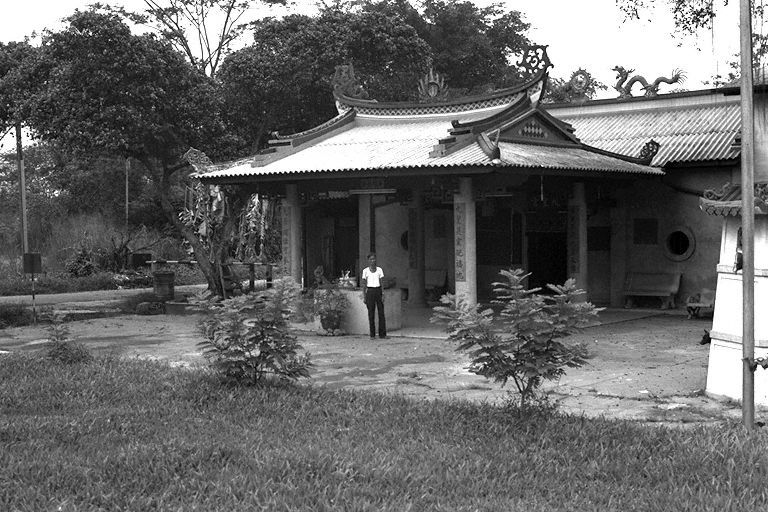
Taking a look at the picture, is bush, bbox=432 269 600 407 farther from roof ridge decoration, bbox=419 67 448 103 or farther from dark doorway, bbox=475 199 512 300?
roof ridge decoration, bbox=419 67 448 103

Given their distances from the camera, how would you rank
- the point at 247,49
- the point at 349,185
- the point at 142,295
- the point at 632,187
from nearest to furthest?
the point at 349,185
the point at 632,187
the point at 142,295
the point at 247,49

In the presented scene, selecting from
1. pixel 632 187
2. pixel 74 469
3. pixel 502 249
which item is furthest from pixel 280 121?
pixel 74 469

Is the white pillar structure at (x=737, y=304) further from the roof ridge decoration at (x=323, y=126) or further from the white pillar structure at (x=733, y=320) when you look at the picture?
the roof ridge decoration at (x=323, y=126)

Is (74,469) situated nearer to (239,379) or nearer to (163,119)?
(239,379)

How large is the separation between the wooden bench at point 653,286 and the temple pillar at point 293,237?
737 centimetres

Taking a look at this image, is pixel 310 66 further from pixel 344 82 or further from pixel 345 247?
pixel 345 247

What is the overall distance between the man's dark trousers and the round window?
8009 mm

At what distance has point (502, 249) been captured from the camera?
2314cm

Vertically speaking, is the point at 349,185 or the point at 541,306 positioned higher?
the point at 349,185

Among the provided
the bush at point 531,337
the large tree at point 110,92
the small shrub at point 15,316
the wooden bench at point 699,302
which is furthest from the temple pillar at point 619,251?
the bush at point 531,337

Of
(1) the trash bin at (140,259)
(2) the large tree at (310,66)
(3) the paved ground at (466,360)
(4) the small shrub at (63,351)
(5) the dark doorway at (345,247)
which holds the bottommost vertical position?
(3) the paved ground at (466,360)

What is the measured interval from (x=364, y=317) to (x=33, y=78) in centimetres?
1185

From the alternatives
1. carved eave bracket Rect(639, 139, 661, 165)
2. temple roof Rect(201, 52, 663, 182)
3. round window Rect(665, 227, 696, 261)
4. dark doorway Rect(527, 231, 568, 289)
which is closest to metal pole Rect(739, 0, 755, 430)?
temple roof Rect(201, 52, 663, 182)

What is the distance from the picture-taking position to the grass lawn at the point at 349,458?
256 inches
